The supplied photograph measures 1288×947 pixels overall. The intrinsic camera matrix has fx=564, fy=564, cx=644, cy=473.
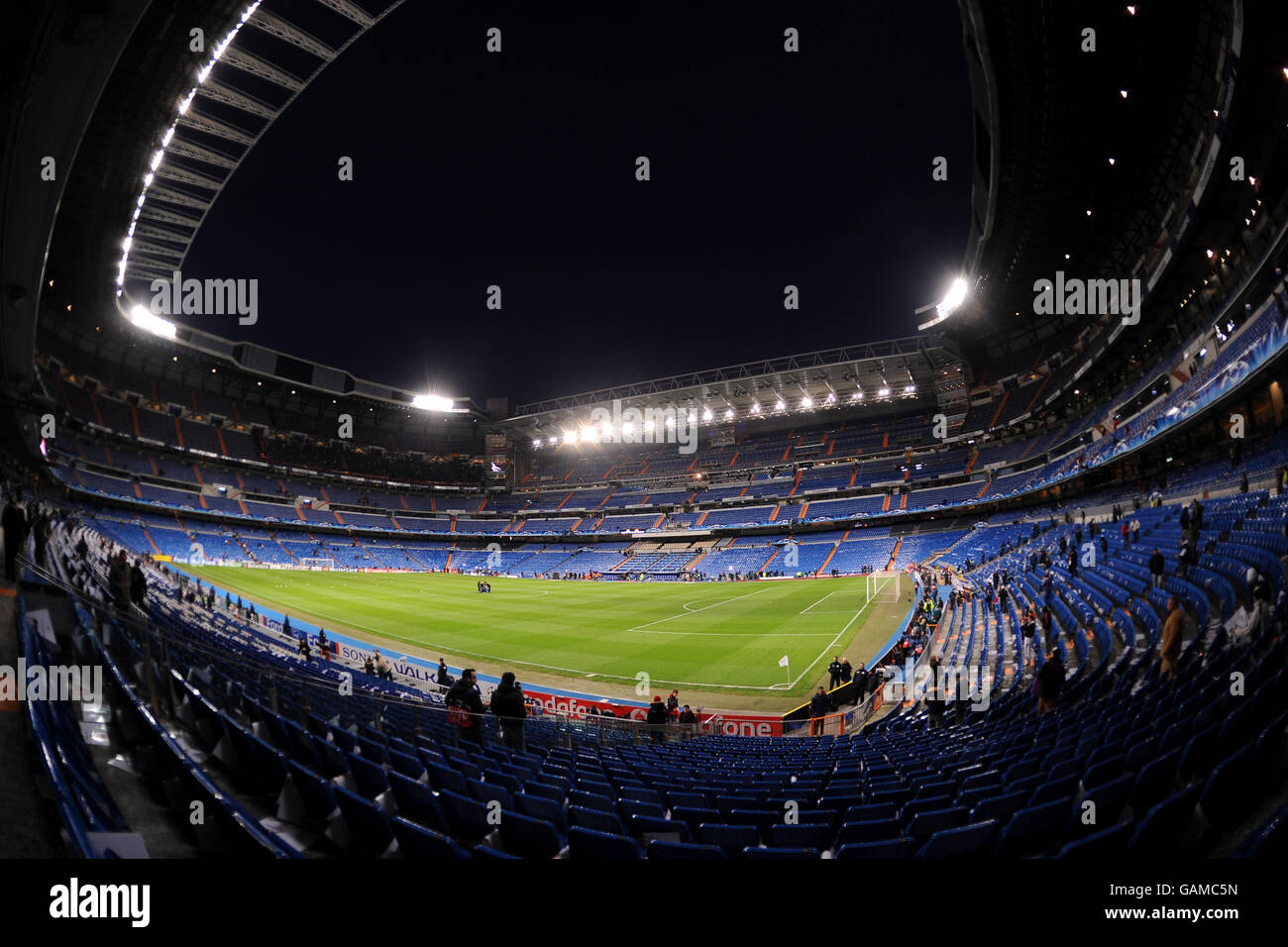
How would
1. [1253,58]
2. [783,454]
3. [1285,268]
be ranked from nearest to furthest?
[1253,58]
[1285,268]
[783,454]

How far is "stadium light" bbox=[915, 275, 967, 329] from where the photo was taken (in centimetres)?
4834

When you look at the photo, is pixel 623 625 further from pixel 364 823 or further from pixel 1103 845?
pixel 1103 845

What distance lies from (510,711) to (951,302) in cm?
5549

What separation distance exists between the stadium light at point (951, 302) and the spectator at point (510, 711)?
168 feet

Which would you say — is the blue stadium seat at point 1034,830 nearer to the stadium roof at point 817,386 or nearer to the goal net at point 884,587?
the goal net at point 884,587

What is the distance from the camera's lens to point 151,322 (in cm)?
5597

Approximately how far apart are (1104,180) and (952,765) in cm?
3913

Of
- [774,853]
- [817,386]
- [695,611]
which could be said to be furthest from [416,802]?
[817,386]

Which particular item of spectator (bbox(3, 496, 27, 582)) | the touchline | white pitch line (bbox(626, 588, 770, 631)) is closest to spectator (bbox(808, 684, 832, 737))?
the touchline

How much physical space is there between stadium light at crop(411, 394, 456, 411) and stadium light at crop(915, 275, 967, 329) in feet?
222

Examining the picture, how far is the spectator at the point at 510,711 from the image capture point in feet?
27.1

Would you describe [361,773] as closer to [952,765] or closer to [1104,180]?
[952,765]

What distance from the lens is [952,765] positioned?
21.3ft
